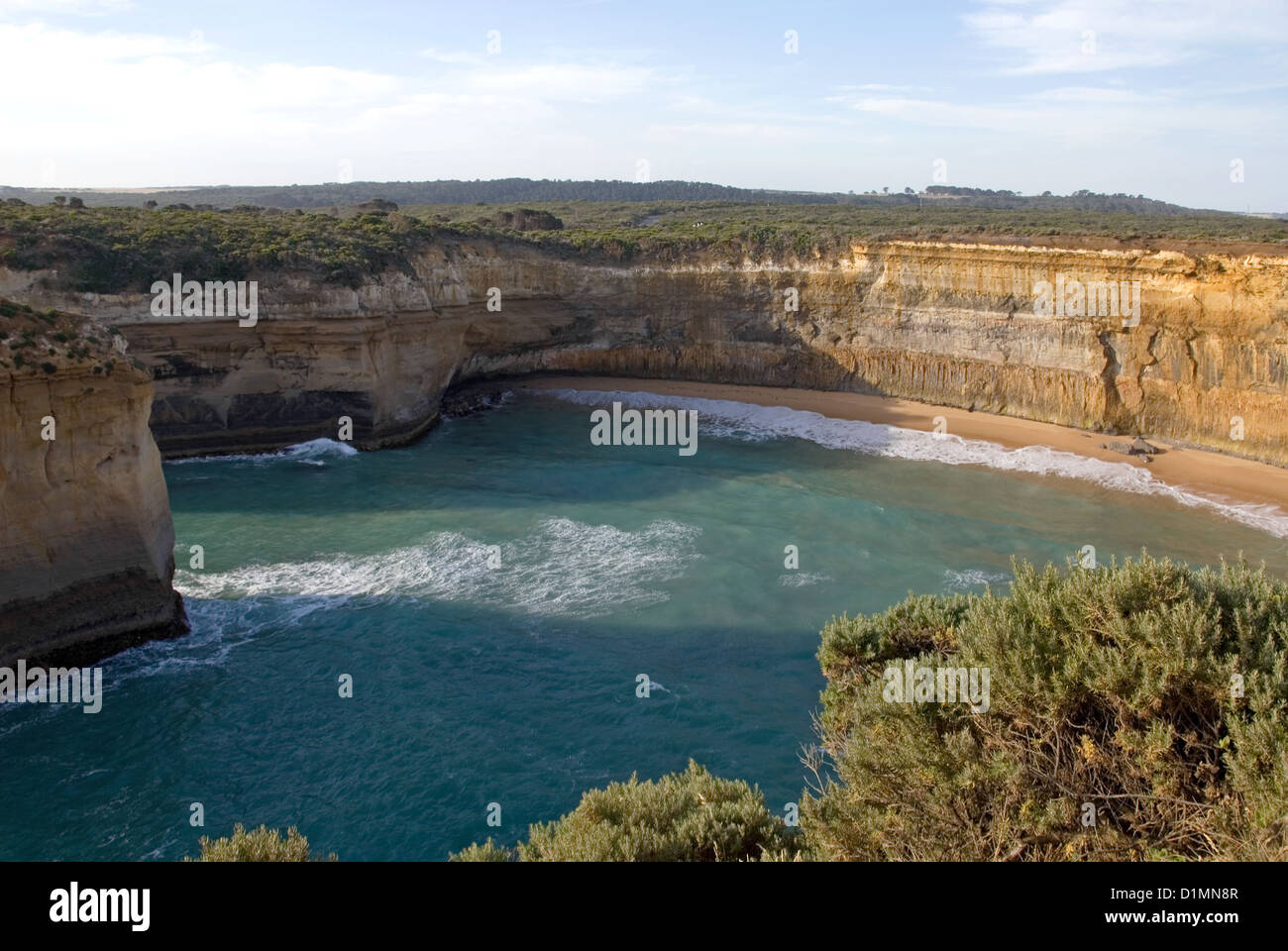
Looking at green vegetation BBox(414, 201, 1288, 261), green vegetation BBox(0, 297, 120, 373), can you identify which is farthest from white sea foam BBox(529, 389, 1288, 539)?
green vegetation BBox(0, 297, 120, 373)

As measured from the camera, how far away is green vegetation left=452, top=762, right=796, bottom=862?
8.21 metres

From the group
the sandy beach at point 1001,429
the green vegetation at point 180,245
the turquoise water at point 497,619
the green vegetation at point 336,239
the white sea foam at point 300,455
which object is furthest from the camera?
the white sea foam at point 300,455

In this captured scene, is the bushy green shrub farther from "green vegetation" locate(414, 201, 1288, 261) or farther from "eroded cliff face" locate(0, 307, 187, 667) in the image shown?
"green vegetation" locate(414, 201, 1288, 261)

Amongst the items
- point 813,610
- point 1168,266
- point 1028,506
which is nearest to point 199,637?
point 813,610

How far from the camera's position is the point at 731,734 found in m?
15.6

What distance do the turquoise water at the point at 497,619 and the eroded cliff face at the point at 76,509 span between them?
3.40 feet

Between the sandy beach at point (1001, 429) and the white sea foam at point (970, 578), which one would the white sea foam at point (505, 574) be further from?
Result: the sandy beach at point (1001, 429)

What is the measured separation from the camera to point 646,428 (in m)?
36.0

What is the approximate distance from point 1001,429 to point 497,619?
21.6m

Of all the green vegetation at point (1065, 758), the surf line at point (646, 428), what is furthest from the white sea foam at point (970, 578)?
the surf line at point (646, 428)

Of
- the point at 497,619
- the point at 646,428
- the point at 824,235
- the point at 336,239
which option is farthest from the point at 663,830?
the point at 824,235

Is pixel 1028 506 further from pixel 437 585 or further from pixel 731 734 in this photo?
pixel 437 585

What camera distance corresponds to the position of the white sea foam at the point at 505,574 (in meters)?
20.6

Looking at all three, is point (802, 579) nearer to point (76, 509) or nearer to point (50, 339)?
point (76, 509)
